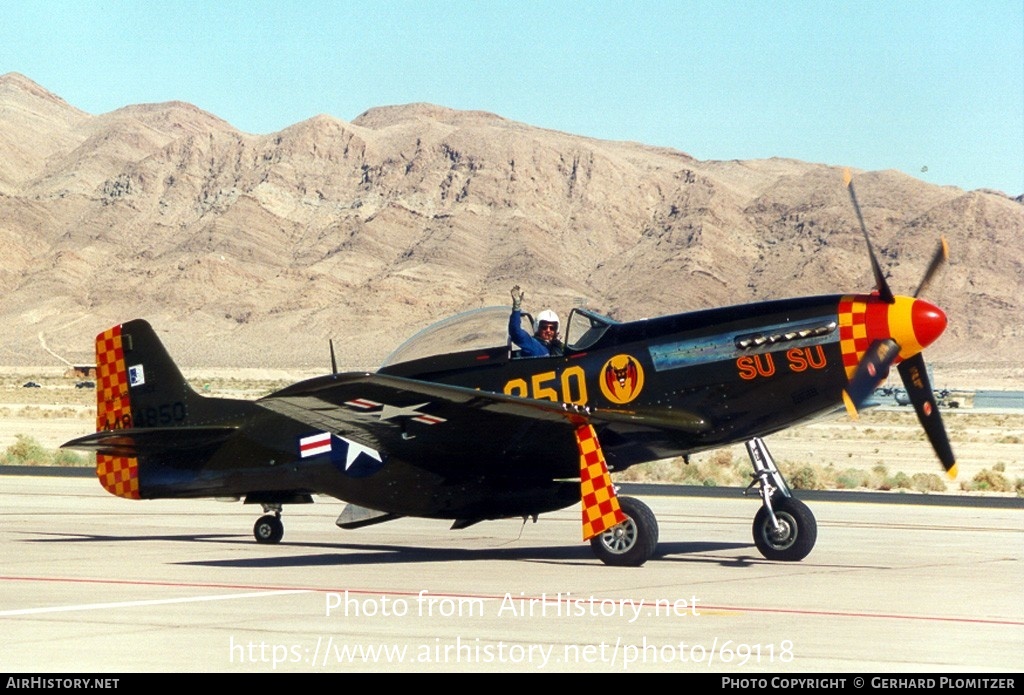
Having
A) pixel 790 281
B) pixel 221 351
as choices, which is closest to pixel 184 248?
pixel 221 351

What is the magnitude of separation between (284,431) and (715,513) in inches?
345

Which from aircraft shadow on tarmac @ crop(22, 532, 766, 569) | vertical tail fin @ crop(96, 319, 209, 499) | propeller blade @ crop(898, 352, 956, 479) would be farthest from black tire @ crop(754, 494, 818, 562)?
vertical tail fin @ crop(96, 319, 209, 499)

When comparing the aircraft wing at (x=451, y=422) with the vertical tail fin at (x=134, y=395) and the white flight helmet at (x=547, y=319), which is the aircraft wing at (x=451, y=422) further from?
the vertical tail fin at (x=134, y=395)

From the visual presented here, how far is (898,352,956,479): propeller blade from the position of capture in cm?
1479

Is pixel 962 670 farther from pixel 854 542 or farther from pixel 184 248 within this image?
pixel 184 248

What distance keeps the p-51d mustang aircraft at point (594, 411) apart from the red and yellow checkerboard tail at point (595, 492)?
14 millimetres

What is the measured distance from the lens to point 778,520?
1541 cm

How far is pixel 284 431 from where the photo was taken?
16266 mm

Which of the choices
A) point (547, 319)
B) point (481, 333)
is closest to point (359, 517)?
point (481, 333)

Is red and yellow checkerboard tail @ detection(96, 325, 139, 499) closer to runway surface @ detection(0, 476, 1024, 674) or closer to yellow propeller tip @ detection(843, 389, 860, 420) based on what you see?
runway surface @ detection(0, 476, 1024, 674)

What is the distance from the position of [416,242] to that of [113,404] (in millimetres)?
127266

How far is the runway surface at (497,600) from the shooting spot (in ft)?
29.8

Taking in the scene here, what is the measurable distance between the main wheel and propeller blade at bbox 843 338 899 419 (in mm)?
2319

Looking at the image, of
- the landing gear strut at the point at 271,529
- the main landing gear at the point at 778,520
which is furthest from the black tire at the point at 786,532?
the landing gear strut at the point at 271,529
